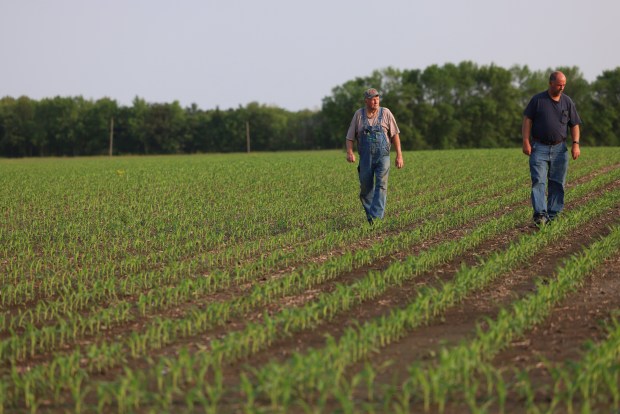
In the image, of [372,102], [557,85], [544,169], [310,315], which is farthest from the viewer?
[372,102]

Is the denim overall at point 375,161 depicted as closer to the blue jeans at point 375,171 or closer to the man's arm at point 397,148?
the blue jeans at point 375,171

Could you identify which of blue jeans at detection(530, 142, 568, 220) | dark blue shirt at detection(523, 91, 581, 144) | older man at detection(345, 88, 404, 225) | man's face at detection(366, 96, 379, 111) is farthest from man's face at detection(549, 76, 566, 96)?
man's face at detection(366, 96, 379, 111)

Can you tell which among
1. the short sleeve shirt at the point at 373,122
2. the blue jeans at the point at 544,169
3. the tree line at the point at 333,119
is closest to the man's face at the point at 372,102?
the short sleeve shirt at the point at 373,122

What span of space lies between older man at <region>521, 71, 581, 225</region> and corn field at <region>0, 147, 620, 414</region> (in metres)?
0.53

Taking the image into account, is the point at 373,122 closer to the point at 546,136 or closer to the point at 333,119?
the point at 546,136

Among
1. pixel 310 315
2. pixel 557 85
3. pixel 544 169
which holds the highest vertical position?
pixel 557 85

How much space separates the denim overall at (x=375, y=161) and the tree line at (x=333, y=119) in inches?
2628

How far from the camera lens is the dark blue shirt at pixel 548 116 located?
1041 cm

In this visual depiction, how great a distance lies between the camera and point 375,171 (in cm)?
1127

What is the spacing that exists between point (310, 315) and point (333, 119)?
257ft

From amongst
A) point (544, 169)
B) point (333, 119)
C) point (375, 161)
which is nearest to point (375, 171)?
point (375, 161)

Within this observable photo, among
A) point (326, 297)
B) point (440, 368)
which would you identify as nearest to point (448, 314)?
point (326, 297)

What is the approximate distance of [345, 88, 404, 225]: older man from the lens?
36.3ft

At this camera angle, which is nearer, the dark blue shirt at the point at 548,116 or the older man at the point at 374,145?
the dark blue shirt at the point at 548,116
